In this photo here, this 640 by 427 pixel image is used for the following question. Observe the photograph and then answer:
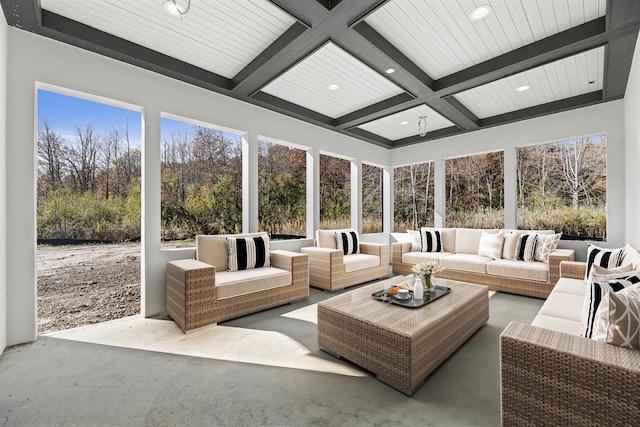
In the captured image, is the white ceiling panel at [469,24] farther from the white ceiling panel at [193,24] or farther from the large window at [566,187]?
the large window at [566,187]

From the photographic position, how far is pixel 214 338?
2578 mm

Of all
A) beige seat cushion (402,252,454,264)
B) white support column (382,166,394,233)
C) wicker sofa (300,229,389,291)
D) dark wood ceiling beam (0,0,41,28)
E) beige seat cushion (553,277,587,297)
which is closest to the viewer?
dark wood ceiling beam (0,0,41,28)

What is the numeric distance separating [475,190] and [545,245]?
79.4 inches

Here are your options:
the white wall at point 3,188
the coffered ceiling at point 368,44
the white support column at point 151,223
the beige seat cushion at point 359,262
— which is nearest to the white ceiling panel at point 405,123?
the coffered ceiling at point 368,44

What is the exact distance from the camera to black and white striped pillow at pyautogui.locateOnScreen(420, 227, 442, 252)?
16.8ft

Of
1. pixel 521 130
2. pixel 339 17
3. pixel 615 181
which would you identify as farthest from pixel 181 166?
pixel 615 181

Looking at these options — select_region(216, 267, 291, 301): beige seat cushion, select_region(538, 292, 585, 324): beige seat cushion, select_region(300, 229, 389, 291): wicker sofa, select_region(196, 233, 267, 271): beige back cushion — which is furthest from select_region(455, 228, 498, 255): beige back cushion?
select_region(196, 233, 267, 271): beige back cushion

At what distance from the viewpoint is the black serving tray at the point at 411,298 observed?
2.35 metres

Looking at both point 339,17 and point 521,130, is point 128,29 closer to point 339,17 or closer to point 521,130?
point 339,17

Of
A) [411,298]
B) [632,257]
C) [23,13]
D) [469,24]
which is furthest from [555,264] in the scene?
[23,13]

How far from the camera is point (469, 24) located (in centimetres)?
252

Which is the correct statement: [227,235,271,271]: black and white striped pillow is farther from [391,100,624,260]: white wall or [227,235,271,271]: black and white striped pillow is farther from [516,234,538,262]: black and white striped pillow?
[391,100,624,260]: white wall

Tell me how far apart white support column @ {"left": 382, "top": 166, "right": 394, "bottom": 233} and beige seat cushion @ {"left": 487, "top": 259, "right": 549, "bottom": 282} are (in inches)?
104

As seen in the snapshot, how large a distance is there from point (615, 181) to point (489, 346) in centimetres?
333
